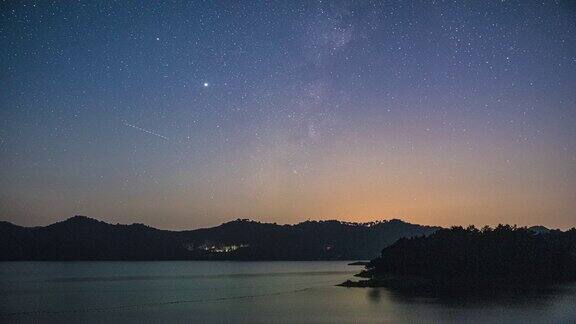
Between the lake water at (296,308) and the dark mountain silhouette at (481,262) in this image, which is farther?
the dark mountain silhouette at (481,262)

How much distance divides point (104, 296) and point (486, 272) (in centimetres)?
7050

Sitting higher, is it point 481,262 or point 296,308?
point 481,262

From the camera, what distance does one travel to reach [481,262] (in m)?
108

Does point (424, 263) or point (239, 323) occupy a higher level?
point (424, 263)

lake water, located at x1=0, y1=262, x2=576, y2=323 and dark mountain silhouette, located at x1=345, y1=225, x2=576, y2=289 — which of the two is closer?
lake water, located at x1=0, y1=262, x2=576, y2=323

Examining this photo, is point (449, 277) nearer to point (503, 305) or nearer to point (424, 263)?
point (424, 263)

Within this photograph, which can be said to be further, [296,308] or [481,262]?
[481,262]

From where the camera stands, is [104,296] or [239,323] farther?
[104,296]

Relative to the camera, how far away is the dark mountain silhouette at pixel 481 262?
106 meters

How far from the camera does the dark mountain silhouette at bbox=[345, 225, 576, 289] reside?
106125mm

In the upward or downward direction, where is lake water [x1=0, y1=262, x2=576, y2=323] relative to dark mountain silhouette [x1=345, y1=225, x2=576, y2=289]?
downward

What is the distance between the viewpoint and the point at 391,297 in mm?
83000

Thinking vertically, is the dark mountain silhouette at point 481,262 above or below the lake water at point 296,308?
above

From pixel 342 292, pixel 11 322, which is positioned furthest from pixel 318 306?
pixel 11 322
